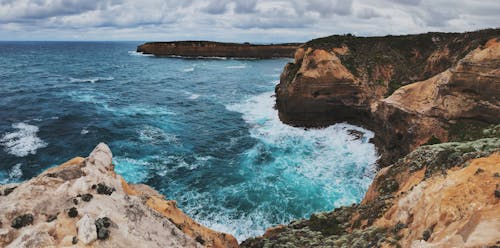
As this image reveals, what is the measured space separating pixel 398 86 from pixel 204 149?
23.6 meters

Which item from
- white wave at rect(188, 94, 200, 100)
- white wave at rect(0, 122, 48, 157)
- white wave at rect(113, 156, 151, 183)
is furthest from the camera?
white wave at rect(188, 94, 200, 100)

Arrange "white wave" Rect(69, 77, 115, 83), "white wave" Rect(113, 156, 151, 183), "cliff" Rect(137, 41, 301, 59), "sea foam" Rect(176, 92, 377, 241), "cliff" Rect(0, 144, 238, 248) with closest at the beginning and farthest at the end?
"cliff" Rect(0, 144, 238, 248) → "sea foam" Rect(176, 92, 377, 241) → "white wave" Rect(113, 156, 151, 183) → "white wave" Rect(69, 77, 115, 83) → "cliff" Rect(137, 41, 301, 59)

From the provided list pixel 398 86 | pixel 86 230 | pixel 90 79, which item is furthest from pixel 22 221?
pixel 90 79

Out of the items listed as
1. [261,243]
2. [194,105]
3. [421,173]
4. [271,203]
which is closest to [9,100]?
[194,105]

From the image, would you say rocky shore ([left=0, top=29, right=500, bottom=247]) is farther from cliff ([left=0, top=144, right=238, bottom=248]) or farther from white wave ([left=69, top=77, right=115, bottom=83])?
white wave ([left=69, top=77, right=115, bottom=83])

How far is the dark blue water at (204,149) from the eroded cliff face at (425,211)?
7190 millimetres

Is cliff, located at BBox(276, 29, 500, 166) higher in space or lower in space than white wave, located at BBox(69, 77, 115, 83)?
higher

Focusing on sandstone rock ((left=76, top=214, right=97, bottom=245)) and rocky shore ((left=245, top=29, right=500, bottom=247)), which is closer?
sandstone rock ((left=76, top=214, right=97, bottom=245))

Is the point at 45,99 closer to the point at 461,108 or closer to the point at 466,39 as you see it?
the point at 461,108

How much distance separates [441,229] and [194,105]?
44126mm

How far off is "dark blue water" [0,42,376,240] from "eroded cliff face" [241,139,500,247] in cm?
719

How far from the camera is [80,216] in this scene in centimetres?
990

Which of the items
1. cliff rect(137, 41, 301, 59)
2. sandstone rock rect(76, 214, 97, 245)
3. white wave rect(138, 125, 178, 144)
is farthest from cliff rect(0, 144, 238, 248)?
cliff rect(137, 41, 301, 59)

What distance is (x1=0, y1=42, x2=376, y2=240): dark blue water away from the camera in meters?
23.5
